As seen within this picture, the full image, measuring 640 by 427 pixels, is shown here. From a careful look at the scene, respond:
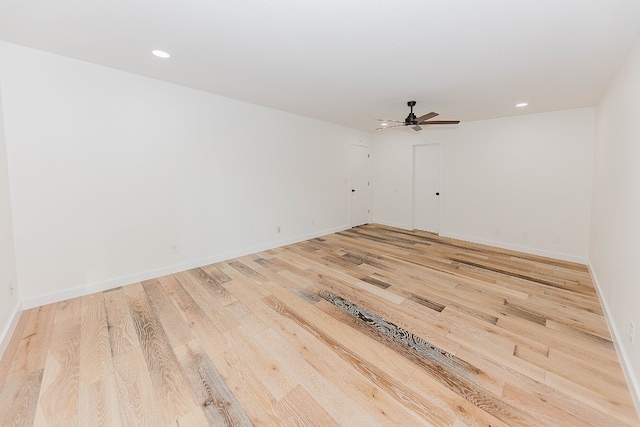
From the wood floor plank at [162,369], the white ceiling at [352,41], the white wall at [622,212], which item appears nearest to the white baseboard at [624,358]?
the white wall at [622,212]

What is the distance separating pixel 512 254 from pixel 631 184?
282 cm

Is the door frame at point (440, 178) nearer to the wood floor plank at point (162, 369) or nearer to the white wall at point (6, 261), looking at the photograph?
the wood floor plank at point (162, 369)

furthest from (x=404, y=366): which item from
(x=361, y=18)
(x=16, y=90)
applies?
(x=16, y=90)

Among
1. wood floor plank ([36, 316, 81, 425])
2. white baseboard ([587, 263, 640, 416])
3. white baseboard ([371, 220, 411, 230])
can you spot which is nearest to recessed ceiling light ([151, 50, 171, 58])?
wood floor plank ([36, 316, 81, 425])

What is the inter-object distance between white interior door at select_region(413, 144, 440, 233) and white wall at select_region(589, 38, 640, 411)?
109 inches

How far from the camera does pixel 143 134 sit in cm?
318

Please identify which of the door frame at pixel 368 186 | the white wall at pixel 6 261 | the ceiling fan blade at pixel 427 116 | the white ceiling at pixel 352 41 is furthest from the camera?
the door frame at pixel 368 186

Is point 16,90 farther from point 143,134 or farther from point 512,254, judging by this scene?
point 512,254

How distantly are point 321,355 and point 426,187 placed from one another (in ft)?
16.9

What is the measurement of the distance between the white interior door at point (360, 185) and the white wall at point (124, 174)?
2.18 metres

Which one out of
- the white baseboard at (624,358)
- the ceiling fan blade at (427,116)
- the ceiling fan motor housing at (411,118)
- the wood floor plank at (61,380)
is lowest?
the white baseboard at (624,358)

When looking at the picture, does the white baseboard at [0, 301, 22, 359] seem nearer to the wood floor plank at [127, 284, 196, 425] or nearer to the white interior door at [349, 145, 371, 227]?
the wood floor plank at [127, 284, 196, 425]

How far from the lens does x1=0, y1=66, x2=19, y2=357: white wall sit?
6.96 ft

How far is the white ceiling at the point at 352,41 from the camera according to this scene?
5.75ft
